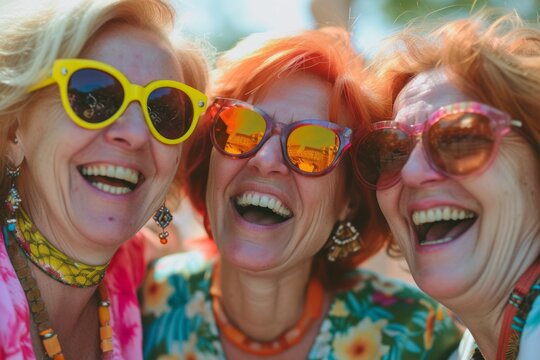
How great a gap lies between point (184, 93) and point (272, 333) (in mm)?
1295

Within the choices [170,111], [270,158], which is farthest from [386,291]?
[170,111]

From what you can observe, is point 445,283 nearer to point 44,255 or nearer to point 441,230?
point 441,230

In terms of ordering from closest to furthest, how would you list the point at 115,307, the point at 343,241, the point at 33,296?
the point at 33,296 → the point at 115,307 → the point at 343,241

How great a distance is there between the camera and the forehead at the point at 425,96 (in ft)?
8.13

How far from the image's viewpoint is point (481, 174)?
2338 mm

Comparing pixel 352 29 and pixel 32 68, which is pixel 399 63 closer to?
pixel 352 29

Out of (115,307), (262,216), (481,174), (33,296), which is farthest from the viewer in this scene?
(262,216)

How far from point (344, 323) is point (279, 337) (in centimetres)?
32

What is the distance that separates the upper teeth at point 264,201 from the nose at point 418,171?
0.64 meters

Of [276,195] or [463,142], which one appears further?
[276,195]

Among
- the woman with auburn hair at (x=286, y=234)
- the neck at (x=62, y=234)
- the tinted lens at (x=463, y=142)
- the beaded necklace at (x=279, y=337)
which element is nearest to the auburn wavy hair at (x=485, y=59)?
the tinted lens at (x=463, y=142)

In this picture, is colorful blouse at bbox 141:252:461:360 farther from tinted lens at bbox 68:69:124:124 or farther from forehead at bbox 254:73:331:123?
tinted lens at bbox 68:69:124:124

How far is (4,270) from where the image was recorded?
2.34 m

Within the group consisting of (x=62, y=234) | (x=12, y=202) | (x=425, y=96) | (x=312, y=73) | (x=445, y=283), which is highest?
(x=312, y=73)
